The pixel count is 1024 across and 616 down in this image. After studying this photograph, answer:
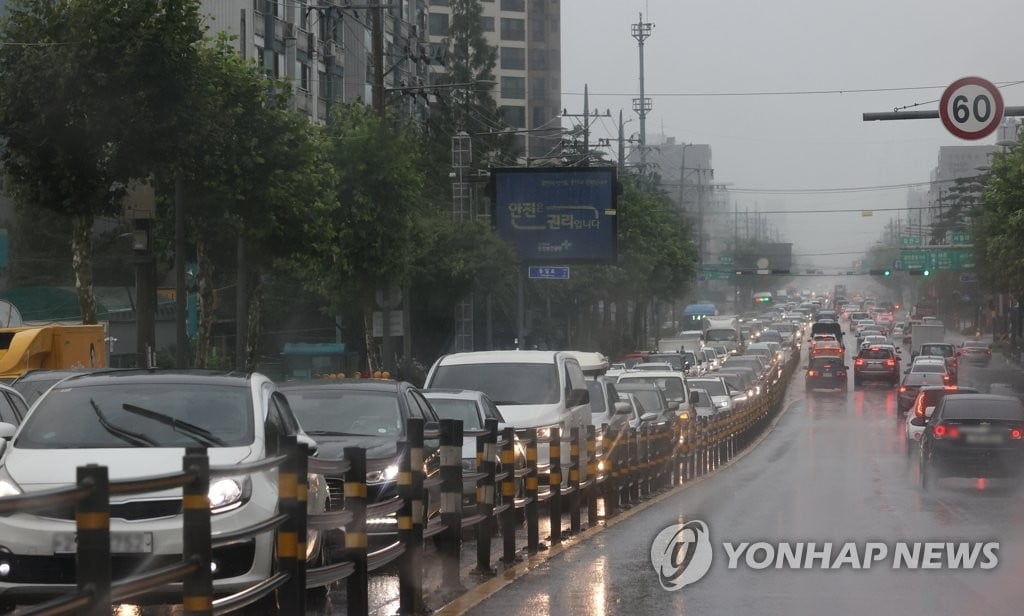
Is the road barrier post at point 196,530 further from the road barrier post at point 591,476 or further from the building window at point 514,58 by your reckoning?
the building window at point 514,58

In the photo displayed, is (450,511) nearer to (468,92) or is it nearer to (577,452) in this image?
(577,452)

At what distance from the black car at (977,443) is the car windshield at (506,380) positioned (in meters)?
5.96

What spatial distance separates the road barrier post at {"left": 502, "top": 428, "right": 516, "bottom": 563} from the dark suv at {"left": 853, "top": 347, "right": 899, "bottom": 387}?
57.1m

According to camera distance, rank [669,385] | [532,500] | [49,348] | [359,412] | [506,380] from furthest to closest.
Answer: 1. [669,385]
2. [49,348]
3. [506,380]
4. [359,412]
5. [532,500]

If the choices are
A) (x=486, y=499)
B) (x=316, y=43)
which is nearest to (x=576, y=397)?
(x=486, y=499)

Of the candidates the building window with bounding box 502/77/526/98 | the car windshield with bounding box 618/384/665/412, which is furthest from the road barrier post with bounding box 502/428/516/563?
the building window with bounding box 502/77/526/98

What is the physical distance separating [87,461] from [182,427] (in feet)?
2.57

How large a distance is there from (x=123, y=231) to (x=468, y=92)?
34.1 meters

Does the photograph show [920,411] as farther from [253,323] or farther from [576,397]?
[253,323]

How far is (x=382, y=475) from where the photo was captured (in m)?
13.4

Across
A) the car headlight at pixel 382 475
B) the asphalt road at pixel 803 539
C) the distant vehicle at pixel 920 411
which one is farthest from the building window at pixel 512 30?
the car headlight at pixel 382 475

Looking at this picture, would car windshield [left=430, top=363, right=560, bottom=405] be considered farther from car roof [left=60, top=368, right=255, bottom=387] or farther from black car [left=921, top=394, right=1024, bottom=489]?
car roof [left=60, top=368, right=255, bottom=387]

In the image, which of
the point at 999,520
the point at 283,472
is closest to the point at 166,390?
the point at 283,472

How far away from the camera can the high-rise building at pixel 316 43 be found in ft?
195
